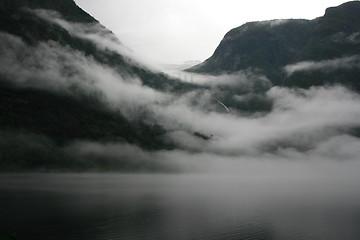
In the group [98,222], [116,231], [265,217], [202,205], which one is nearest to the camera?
[116,231]

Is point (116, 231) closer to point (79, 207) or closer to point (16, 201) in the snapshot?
point (79, 207)

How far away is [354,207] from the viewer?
129625 millimetres

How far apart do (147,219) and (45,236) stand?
30.0m

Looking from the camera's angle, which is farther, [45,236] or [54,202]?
[54,202]

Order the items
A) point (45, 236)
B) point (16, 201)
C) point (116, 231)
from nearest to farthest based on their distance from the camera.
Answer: point (45, 236), point (116, 231), point (16, 201)

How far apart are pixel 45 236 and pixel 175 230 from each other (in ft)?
92.5

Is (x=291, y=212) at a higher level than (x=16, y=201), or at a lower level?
lower

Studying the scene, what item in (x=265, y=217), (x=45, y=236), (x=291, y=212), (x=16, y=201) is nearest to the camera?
(x=45, y=236)

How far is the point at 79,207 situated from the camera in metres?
116

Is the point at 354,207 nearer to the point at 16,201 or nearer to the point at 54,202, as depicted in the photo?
the point at 54,202

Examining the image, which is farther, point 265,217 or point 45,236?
point 265,217

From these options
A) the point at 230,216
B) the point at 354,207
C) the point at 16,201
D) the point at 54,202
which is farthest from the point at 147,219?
the point at 354,207

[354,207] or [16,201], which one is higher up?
[16,201]

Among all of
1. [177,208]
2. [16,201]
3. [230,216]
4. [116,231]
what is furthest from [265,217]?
[16,201]
